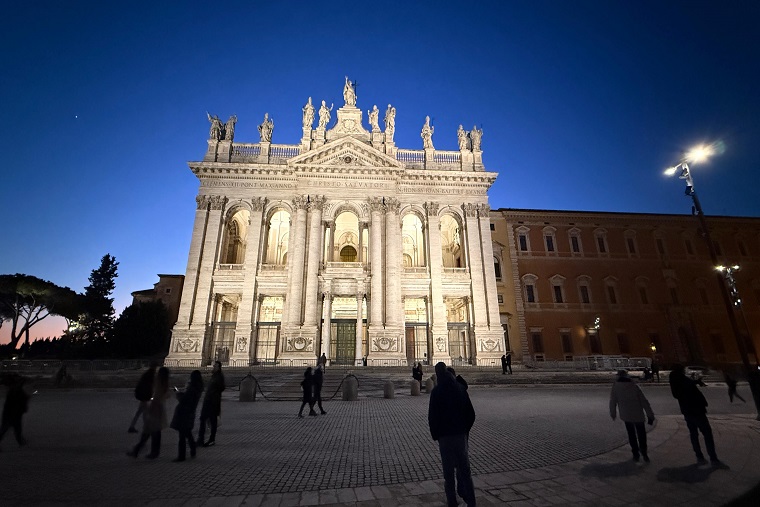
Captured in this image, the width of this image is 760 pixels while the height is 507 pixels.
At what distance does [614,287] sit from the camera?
31.7 m

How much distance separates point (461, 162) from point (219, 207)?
22232mm

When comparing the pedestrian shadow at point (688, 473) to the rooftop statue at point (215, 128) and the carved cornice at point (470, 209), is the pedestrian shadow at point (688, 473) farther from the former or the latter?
the rooftop statue at point (215, 128)

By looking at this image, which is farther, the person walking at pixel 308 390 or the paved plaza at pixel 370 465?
the person walking at pixel 308 390

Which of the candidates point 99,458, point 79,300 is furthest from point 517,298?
point 79,300

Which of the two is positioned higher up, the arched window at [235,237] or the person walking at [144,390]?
the arched window at [235,237]

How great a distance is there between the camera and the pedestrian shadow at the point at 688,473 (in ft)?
15.1

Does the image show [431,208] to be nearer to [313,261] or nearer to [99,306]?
[313,261]

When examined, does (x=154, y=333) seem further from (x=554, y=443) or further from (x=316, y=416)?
(x=554, y=443)

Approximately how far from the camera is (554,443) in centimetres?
645

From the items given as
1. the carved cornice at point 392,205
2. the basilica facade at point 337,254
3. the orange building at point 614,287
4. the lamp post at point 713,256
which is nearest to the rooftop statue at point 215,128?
Answer: the basilica facade at point 337,254

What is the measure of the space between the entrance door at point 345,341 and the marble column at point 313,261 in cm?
244

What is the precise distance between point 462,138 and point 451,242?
10335 mm

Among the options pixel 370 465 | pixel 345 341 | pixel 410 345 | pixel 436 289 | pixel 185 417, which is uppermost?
pixel 436 289

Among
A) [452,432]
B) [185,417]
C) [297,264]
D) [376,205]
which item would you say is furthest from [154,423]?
[376,205]
